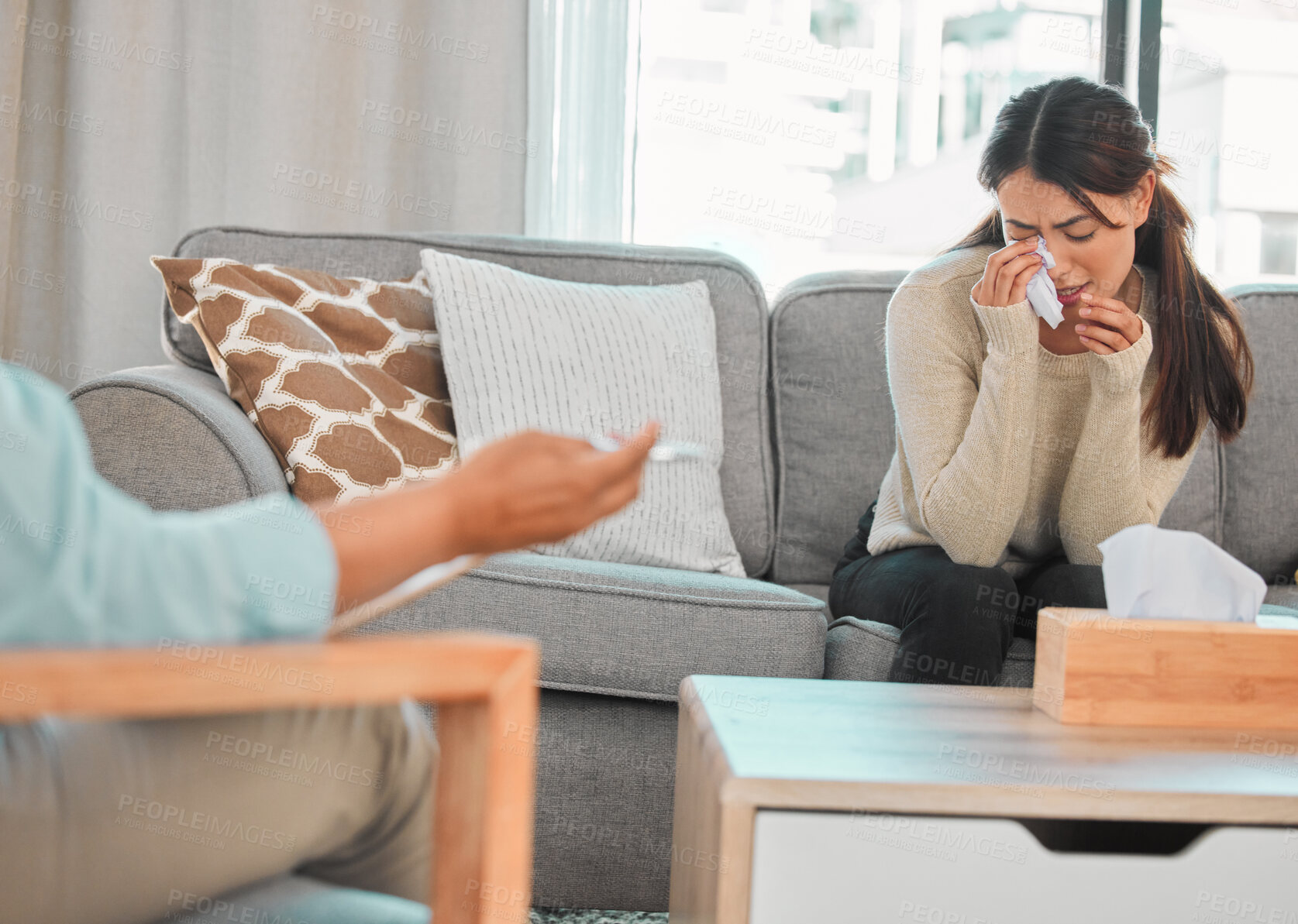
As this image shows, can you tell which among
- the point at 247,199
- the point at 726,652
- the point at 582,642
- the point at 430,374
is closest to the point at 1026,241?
the point at 726,652

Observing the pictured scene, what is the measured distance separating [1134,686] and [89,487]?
904 mm

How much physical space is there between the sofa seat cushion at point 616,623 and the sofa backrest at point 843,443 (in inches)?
21.8

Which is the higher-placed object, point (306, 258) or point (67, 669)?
point (306, 258)

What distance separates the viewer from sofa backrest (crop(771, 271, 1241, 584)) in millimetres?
2025

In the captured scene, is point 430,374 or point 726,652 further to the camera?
point 430,374

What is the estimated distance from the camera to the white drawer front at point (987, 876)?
0.82m

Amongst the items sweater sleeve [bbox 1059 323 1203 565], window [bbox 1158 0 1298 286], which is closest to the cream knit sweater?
sweater sleeve [bbox 1059 323 1203 565]

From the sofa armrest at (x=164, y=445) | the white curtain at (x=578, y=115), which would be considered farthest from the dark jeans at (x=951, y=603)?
the white curtain at (x=578, y=115)

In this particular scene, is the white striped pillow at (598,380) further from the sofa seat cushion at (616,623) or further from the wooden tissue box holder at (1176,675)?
the wooden tissue box holder at (1176,675)

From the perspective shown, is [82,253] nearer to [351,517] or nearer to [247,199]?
[247,199]

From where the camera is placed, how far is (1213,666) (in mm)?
1050

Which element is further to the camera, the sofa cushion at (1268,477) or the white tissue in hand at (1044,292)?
the sofa cushion at (1268,477)

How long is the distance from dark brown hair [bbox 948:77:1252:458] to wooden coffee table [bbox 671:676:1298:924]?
863mm

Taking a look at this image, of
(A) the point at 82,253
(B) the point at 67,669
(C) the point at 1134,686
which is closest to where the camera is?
(B) the point at 67,669
